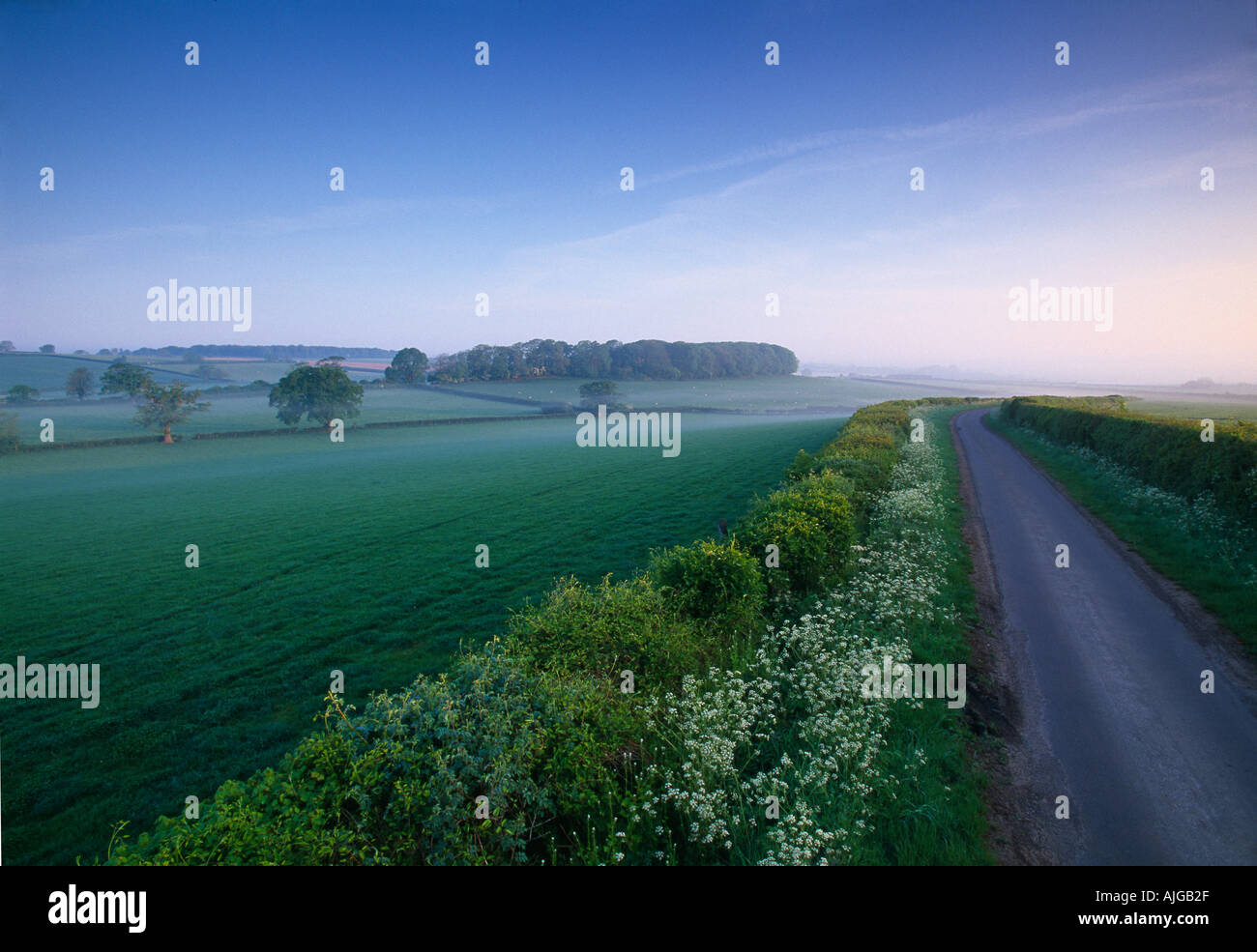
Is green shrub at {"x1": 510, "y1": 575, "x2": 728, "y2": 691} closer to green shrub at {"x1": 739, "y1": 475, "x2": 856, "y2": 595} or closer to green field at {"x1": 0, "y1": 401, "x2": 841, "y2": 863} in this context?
green shrub at {"x1": 739, "y1": 475, "x2": 856, "y2": 595}

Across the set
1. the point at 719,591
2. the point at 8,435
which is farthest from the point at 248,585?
the point at 8,435

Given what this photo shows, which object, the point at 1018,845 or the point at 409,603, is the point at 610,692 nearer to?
the point at 1018,845

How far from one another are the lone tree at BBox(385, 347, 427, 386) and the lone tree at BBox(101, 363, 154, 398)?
1867 inches

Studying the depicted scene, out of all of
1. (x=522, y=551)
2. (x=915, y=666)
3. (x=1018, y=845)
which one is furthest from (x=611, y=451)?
(x=1018, y=845)

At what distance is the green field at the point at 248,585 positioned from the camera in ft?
29.2

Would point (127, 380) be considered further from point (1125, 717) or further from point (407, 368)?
point (1125, 717)

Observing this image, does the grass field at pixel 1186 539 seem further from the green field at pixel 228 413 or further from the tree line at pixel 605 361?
the tree line at pixel 605 361

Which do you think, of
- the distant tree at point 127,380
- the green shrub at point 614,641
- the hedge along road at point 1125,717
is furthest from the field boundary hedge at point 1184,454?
the distant tree at point 127,380

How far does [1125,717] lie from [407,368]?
126 meters

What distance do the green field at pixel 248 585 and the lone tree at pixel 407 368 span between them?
7524 cm

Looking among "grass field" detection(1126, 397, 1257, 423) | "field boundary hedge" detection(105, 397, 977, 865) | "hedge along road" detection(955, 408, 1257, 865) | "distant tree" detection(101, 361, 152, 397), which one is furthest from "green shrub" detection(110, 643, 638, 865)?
"distant tree" detection(101, 361, 152, 397)

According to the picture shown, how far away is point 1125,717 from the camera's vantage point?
7.23m

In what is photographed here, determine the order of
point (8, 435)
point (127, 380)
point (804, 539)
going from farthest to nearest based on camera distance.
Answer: point (127, 380), point (8, 435), point (804, 539)

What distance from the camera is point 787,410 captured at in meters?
109
